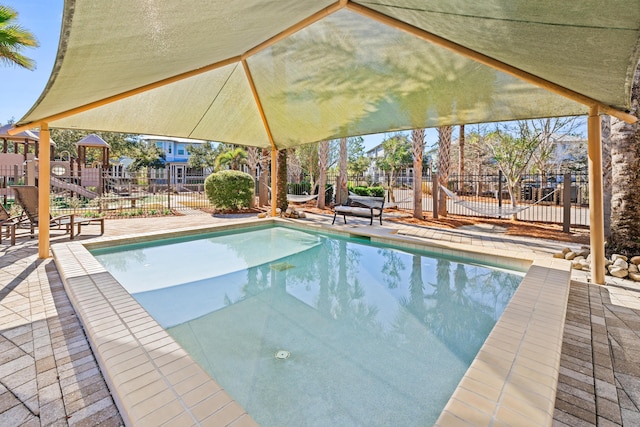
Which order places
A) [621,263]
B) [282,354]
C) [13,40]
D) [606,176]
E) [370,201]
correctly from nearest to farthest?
[282,354]
[621,263]
[606,176]
[13,40]
[370,201]

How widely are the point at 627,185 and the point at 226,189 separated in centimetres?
1102

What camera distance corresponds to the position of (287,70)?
5.50 m

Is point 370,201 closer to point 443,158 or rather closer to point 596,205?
point 443,158

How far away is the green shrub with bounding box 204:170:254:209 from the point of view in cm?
1188

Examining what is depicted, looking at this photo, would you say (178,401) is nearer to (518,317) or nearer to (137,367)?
(137,367)

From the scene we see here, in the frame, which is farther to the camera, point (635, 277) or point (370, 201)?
point (370, 201)

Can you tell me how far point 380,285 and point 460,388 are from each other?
9.70ft

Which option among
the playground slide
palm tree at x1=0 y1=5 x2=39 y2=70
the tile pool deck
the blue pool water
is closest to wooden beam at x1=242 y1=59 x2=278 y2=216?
the blue pool water

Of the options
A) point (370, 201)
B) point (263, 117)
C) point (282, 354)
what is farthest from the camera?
point (370, 201)

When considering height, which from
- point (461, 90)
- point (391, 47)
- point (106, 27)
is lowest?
point (106, 27)

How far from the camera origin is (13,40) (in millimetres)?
9055

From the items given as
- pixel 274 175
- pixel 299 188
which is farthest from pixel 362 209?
pixel 299 188

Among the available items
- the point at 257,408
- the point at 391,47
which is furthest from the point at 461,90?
the point at 257,408

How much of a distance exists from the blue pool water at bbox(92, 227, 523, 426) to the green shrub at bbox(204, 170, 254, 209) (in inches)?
203
